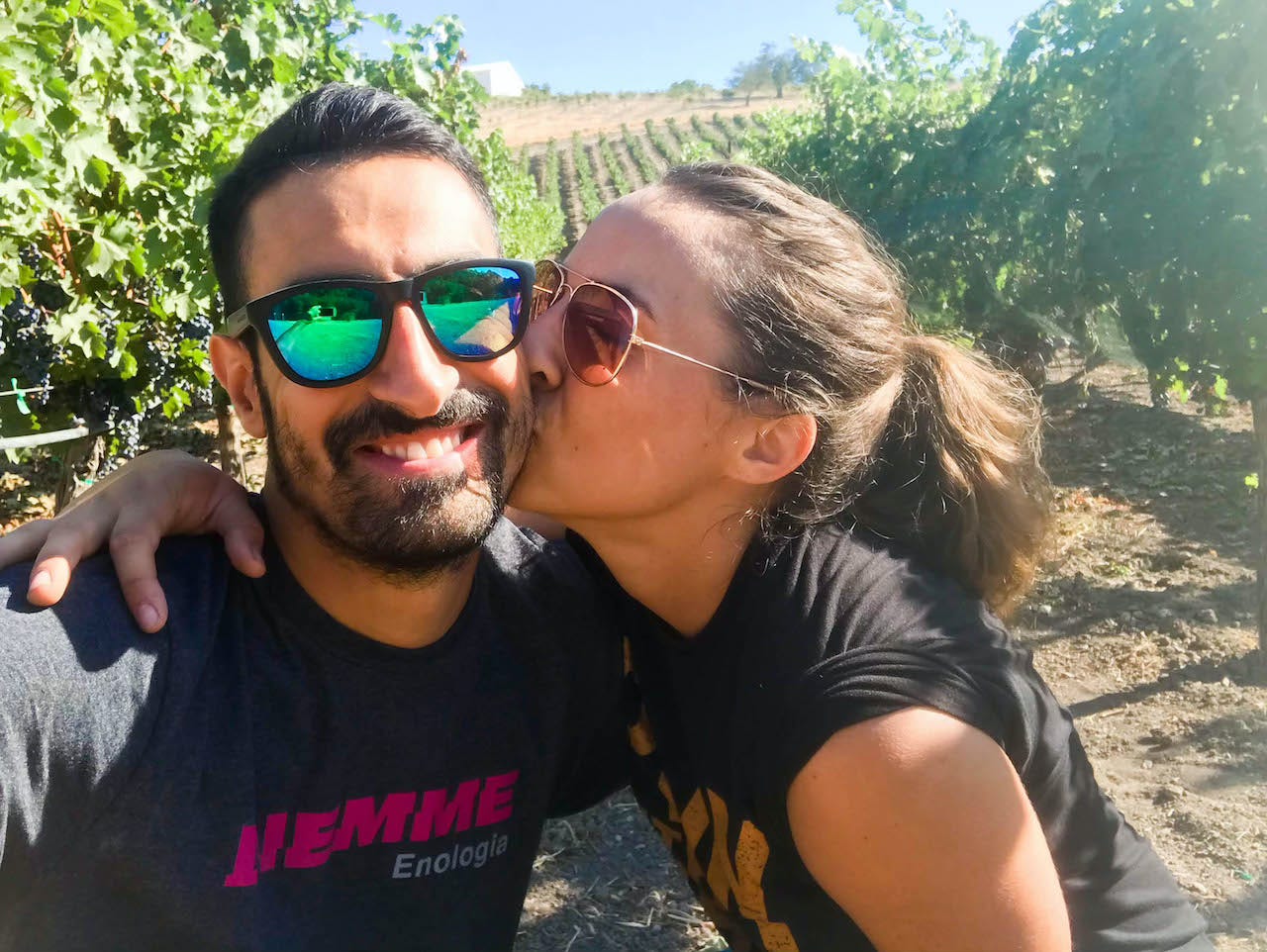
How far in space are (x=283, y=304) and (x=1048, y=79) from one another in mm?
5213

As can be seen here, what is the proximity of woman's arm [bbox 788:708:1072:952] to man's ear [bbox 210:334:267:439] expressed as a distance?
102cm

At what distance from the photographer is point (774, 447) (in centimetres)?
183

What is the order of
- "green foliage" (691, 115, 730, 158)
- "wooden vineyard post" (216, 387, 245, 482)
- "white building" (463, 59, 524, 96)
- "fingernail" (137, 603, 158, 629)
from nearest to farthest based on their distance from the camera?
1. "fingernail" (137, 603, 158, 629)
2. "wooden vineyard post" (216, 387, 245, 482)
3. "green foliage" (691, 115, 730, 158)
4. "white building" (463, 59, 524, 96)

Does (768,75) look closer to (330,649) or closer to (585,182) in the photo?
(585,182)

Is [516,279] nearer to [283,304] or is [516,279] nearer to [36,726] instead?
[283,304]

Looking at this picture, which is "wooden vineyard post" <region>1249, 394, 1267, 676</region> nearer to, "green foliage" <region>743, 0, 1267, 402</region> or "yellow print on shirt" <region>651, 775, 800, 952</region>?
"green foliage" <region>743, 0, 1267, 402</region>

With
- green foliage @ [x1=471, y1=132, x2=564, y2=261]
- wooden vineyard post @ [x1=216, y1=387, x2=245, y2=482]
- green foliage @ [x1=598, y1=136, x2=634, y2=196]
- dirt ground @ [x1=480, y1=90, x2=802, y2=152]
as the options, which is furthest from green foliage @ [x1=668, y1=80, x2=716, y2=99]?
wooden vineyard post @ [x1=216, y1=387, x2=245, y2=482]

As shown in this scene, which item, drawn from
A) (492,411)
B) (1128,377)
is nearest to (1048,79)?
(492,411)

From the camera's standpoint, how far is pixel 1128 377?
1136cm

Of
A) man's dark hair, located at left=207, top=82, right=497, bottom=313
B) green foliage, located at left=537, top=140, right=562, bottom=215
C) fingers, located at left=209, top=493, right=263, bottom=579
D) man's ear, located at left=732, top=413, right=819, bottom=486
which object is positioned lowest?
green foliage, located at left=537, top=140, right=562, bottom=215

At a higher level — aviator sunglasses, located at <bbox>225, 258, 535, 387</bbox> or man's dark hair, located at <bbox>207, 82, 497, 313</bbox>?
man's dark hair, located at <bbox>207, 82, 497, 313</bbox>

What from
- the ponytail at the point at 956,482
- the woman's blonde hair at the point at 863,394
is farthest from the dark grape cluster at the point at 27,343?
the ponytail at the point at 956,482

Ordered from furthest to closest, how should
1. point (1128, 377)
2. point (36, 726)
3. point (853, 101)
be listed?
point (1128, 377) < point (853, 101) < point (36, 726)

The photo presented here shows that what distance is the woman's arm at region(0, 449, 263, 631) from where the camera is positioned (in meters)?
1.42
